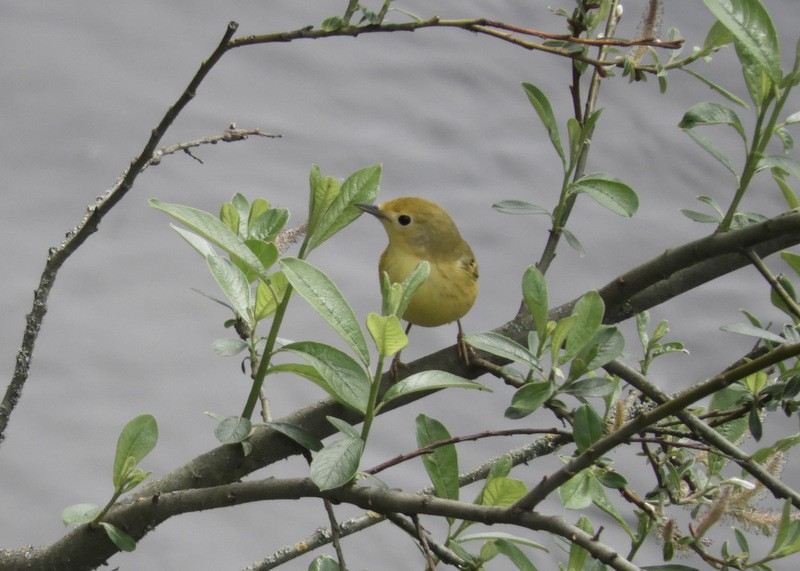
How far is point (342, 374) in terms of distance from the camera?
43cm

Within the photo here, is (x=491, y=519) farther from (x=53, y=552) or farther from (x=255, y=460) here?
(x=53, y=552)

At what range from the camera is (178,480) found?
53cm

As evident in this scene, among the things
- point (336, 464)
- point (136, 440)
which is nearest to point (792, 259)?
point (336, 464)

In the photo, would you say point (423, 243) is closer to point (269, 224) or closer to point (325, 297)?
point (269, 224)

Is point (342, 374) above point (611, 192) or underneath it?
underneath

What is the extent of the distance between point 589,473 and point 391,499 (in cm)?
14

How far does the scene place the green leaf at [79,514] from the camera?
501 mm

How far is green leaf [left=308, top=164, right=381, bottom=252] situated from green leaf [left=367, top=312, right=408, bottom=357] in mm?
65

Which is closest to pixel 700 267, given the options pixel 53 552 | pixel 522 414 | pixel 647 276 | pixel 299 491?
pixel 647 276

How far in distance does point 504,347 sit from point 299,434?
115mm

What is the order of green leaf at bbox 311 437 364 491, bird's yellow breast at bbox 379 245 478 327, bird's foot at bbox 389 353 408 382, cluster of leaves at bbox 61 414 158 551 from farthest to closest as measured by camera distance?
bird's yellow breast at bbox 379 245 478 327 < bird's foot at bbox 389 353 408 382 < cluster of leaves at bbox 61 414 158 551 < green leaf at bbox 311 437 364 491

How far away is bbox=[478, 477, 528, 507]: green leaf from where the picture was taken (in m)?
0.48

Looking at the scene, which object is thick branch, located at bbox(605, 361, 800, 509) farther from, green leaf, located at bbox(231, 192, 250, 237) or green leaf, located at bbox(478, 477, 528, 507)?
green leaf, located at bbox(231, 192, 250, 237)

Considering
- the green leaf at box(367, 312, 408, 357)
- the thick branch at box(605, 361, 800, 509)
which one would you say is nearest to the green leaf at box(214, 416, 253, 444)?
the green leaf at box(367, 312, 408, 357)
